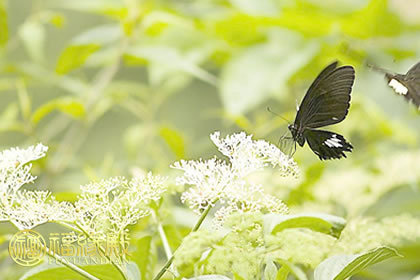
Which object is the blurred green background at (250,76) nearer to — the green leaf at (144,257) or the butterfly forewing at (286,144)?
the butterfly forewing at (286,144)

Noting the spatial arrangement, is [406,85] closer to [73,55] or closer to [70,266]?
[70,266]

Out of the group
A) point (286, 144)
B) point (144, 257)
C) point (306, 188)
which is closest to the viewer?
point (144, 257)

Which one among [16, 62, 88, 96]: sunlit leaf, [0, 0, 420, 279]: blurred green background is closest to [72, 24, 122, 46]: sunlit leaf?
[0, 0, 420, 279]: blurred green background

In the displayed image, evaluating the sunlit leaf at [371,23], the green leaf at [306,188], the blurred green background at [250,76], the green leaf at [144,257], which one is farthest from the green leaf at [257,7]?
the green leaf at [144,257]

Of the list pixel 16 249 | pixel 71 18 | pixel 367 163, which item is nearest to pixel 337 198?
pixel 367 163

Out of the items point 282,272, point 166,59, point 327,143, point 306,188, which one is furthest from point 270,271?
point 166,59

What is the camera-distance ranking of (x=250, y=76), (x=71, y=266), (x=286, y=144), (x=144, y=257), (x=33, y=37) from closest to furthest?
(x=71, y=266) < (x=144, y=257) < (x=286, y=144) < (x=33, y=37) < (x=250, y=76)

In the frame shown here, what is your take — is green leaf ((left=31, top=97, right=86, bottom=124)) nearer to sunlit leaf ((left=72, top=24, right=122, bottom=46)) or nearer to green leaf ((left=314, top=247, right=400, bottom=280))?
sunlit leaf ((left=72, top=24, right=122, bottom=46))
